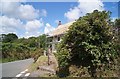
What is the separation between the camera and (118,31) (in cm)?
1380

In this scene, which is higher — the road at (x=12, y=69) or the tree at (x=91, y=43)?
the tree at (x=91, y=43)

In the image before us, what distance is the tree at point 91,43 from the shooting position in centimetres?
1212

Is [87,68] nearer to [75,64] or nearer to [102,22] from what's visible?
[75,64]

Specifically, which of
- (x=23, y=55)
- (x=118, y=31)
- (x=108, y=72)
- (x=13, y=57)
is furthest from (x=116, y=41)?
(x=23, y=55)

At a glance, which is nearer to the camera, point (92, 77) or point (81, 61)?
point (92, 77)

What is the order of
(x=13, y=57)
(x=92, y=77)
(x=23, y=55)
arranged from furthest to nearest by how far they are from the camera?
(x=23, y=55), (x=13, y=57), (x=92, y=77)

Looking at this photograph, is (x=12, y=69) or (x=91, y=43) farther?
(x=12, y=69)

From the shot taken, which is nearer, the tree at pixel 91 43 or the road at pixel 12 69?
the tree at pixel 91 43

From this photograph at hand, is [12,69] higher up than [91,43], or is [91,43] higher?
[91,43]

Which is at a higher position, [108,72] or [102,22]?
[102,22]

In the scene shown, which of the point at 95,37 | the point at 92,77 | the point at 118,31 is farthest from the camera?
the point at 118,31

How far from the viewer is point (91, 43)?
12.3m

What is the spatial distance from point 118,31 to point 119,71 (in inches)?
112

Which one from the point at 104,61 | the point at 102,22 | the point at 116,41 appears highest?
the point at 102,22
